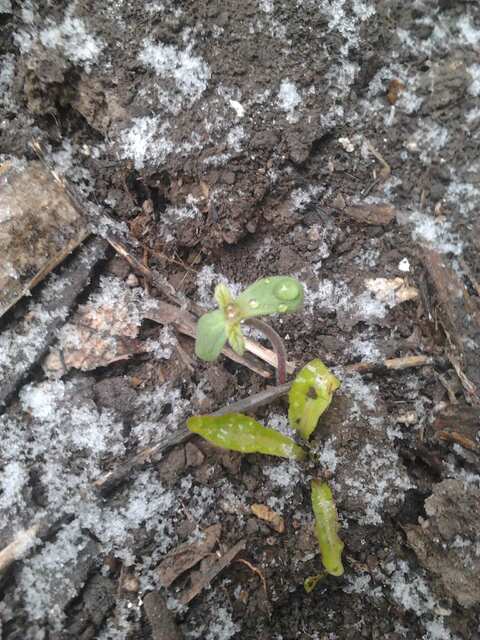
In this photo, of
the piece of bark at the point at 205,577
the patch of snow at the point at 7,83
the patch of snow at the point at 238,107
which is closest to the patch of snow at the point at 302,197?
the patch of snow at the point at 238,107

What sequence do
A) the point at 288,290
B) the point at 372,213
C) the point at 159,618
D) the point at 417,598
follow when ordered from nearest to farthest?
the point at 288,290
the point at 159,618
the point at 417,598
the point at 372,213

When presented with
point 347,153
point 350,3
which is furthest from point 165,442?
point 350,3

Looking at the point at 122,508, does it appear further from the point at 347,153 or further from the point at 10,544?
the point at 347,153

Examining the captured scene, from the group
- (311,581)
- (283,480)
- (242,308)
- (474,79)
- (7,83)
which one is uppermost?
(7,83)

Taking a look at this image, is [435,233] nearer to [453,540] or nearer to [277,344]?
[277,344]

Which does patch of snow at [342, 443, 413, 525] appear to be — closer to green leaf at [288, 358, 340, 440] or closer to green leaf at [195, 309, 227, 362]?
green leaf at [288, 358, 340, 440]

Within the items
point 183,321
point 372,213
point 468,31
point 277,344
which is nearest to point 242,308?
point 277,344

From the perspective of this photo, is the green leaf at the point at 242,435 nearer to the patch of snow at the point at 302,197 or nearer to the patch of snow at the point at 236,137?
the patch of snow at the point at 302,197
